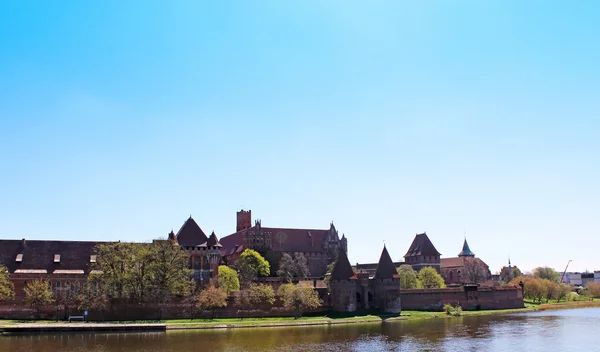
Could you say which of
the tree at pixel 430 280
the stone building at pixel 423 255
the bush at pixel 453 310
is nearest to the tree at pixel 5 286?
the bush at pixel 453 310

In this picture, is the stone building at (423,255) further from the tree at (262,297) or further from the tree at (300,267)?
the tree at (262,297)

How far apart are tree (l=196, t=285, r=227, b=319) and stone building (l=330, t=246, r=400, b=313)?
1632 cm

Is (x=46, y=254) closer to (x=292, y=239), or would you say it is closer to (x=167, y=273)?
(x=167, y=273)

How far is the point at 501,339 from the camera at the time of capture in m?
49.2

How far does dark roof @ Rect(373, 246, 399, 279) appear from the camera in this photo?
3107 inches

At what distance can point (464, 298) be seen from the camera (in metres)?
91.1

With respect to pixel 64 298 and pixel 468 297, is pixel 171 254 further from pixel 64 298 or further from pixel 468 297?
pixel 468 297

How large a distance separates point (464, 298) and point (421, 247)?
109 feet

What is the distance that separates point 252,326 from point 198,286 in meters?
13.2

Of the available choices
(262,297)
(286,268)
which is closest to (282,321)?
(262,297)

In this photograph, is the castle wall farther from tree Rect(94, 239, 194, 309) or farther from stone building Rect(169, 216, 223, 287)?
tree Rect(94, 239, 194, 309)

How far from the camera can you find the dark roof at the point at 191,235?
8269 cm

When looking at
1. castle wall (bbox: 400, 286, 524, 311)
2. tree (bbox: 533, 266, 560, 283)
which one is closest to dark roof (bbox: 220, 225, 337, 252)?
castle wall (bbox: 400, 286, 524, 311)

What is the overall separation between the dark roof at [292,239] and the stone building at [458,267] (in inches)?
1320
